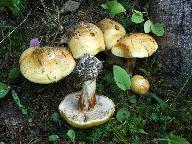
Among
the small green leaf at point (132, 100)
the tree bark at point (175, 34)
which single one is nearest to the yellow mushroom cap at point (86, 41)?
the small green leaf at point (132, 100)

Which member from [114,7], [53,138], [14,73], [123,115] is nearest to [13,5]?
[14,73]

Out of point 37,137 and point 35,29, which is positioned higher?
point 35,29

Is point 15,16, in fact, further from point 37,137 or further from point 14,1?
point 37,137

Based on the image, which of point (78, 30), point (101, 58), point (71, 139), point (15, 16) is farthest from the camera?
point (15, 16)

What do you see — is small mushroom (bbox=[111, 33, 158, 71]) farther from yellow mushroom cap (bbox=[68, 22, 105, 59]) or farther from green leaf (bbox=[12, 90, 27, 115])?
green leaf (bbox=[12, 90, 27, 115])

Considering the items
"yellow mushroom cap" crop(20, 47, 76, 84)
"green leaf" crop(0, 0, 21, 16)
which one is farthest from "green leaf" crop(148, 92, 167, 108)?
"green leaf" crop(0, 0, 21, 16)

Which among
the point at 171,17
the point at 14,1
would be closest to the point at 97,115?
the point at 171,17

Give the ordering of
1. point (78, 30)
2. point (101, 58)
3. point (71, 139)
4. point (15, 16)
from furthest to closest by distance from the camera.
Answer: point (15, 16), point (101, 58), point (78, 30), point (71, 139)

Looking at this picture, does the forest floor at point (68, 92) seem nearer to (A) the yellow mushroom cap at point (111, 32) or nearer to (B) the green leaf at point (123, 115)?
(B) the green leaf at point (123, 115)
